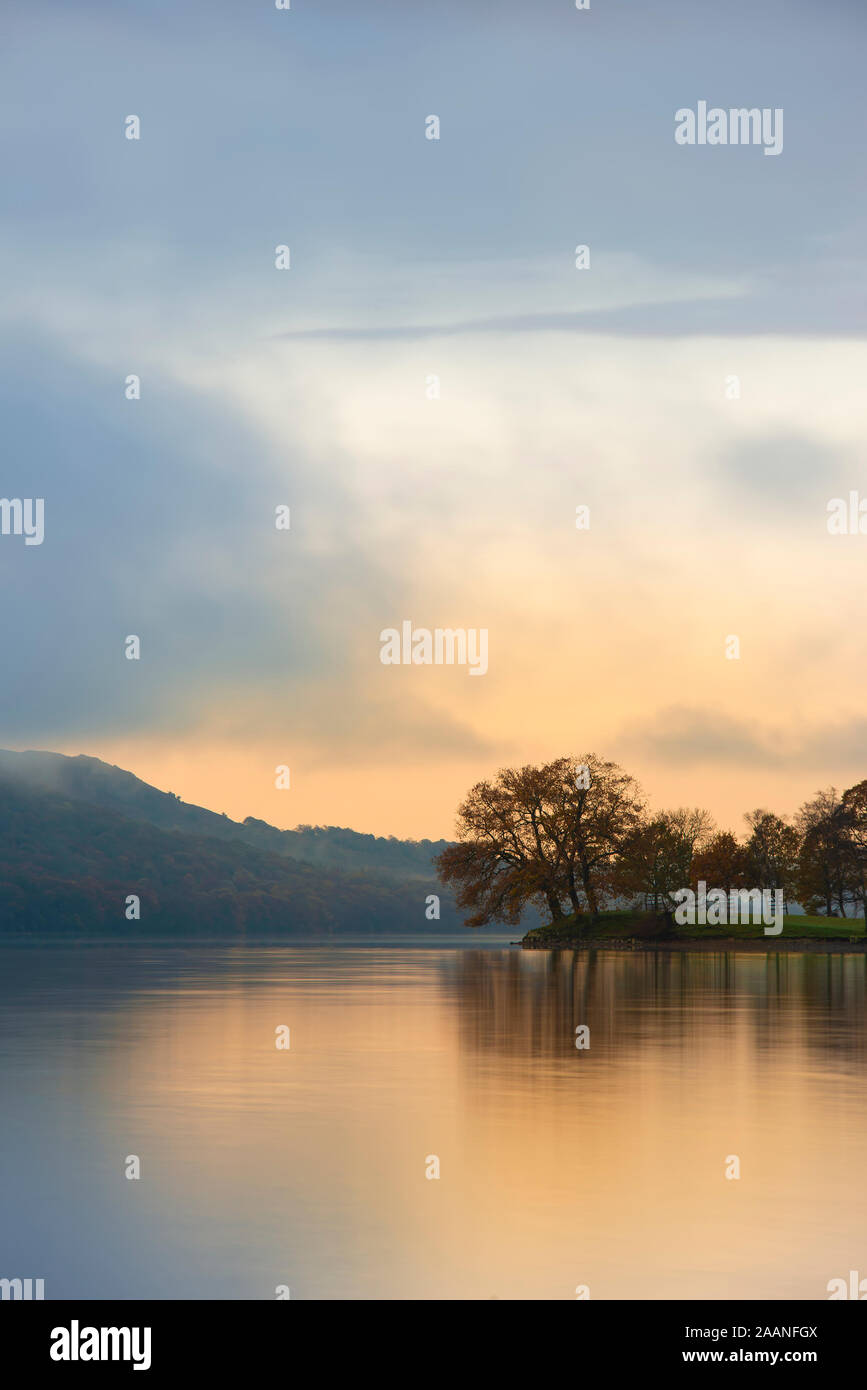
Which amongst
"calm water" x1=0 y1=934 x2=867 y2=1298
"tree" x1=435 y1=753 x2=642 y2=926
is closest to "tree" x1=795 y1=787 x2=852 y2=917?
"tree" x1=435 y1=753 x2=642 y2=926

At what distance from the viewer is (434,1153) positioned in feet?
47.1

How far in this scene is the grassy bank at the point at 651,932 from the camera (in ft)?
284

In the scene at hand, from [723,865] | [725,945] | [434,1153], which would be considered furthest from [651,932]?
[434,1153]

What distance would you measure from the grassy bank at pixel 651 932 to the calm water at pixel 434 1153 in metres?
59.5

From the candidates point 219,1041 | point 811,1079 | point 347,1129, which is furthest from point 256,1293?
point 219,1041

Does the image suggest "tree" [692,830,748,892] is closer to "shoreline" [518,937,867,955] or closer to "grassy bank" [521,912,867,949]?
"grassy bank" [521,912,867,949]

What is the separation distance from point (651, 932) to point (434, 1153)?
78535mm

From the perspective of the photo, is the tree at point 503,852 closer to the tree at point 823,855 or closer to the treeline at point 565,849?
the treeline at point 565,849

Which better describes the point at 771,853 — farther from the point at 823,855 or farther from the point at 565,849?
the point at 565,849

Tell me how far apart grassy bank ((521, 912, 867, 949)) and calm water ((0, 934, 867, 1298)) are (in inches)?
2343

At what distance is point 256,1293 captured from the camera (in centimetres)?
980

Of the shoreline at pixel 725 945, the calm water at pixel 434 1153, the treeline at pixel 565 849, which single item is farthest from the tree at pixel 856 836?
the calm water at pixel 434 1153
